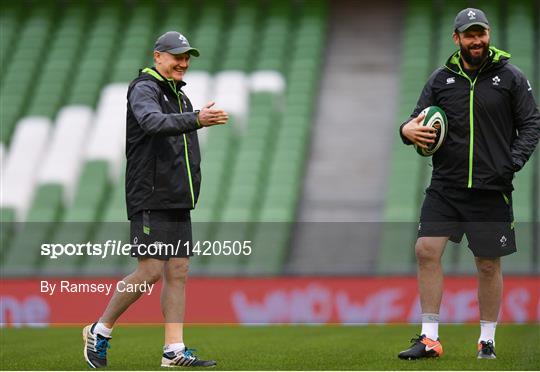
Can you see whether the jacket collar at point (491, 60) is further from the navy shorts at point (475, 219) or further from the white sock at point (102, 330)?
the white sock at point (102, 330)

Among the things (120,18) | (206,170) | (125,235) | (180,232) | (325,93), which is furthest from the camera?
(120,18)

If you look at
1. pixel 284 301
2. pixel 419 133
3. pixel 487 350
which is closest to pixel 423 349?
pixel 487 350

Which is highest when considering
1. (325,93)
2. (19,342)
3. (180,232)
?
(325,93)

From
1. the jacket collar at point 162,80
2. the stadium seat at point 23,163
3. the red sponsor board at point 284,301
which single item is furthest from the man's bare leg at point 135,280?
the stadium seat at point 23,163

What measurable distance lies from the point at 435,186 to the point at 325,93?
11.1m

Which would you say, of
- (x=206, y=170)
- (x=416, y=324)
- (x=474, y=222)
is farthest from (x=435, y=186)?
→ (x=206, y=170)

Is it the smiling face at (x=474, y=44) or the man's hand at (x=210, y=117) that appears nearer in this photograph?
the man's hand at (x=210, y=117)

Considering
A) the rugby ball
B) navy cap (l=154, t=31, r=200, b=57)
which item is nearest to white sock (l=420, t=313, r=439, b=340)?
the rugby ball

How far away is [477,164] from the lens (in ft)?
20.6

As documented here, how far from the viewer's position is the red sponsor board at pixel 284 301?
11961 millimetres

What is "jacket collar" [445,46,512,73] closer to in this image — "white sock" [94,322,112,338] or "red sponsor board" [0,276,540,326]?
"white sock" [94,322,112,338]

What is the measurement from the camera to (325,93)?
57.0 ft

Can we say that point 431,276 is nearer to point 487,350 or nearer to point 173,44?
point 487,350

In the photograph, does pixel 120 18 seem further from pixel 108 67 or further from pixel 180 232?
pixel 180 232
